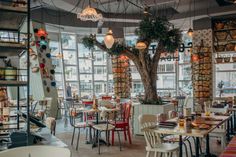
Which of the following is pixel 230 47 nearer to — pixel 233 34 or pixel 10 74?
pixel 233 34

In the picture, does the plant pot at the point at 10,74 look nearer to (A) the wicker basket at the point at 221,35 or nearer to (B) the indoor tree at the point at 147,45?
(B) the indoor tree at the point at 147,45

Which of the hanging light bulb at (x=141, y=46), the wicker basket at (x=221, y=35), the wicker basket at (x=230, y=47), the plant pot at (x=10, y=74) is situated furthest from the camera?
the wicker basket at (x=221, y=35)

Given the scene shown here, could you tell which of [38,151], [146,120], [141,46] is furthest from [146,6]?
[38,151]

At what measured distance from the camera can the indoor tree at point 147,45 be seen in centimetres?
759

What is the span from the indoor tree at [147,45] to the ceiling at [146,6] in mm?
2377

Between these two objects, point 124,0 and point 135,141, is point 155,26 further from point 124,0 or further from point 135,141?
point 124,0

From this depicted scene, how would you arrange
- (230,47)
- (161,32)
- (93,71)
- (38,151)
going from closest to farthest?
(38,151)
(161,32)
(230,47)
(93,71)

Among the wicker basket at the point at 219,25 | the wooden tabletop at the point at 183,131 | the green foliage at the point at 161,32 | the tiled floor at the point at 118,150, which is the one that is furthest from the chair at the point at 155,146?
the wicker basket at the point at 219,25

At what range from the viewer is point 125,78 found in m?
13.8

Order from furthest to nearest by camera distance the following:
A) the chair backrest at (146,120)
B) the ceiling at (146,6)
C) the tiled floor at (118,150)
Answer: the ceiling at (146,6) → the tiled floor at (118,150) → the chair backrest at (146,120)

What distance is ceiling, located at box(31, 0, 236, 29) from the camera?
10.2 metres

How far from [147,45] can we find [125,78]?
587 centimetres

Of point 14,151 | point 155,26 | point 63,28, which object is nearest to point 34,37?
point 63,28

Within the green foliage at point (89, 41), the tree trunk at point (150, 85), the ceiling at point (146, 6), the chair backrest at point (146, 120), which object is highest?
the ceiling at point (146, 6)
